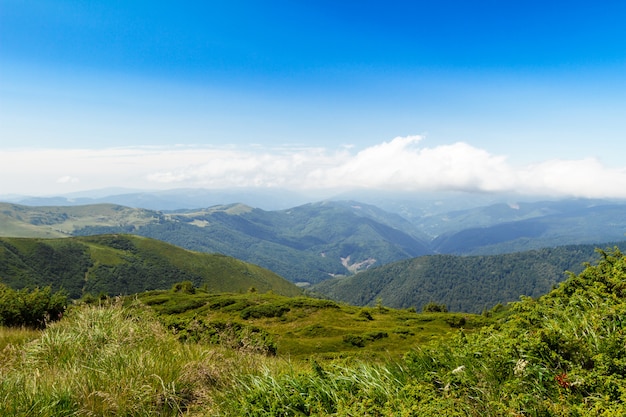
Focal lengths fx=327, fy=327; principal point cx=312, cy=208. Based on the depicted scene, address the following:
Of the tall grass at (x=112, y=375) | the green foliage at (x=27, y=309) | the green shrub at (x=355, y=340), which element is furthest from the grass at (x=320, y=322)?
the tall grass at (x=112, y=375)

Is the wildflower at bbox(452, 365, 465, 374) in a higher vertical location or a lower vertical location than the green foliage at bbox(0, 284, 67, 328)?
higher

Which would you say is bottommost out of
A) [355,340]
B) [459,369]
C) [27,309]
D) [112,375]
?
[355,340]

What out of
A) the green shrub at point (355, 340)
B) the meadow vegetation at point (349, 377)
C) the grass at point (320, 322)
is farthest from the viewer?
the green shrub at point (355, 340)

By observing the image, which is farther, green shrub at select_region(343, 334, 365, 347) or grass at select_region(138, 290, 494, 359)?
green shrub at select_region(343, 334, 365, 347)

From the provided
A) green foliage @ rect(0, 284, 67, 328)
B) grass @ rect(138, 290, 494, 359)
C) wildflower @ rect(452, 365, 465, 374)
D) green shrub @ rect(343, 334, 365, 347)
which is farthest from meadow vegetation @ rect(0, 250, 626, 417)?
green shrub @ rect(343, 334, 365, 347)

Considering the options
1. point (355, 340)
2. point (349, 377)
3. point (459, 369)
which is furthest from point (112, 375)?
point (355, 340)

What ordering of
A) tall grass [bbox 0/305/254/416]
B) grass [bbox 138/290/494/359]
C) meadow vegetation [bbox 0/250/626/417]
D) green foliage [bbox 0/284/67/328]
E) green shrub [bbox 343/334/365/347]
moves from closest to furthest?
meadow vegetation [bbox 0/250/626/417]
tall grass [bbox 0/305/254/416]
green foliage [bbox 0/284/67/328]
grass [bbox 138/290/494/359]
green shrub [bbox 343/334/365/347]

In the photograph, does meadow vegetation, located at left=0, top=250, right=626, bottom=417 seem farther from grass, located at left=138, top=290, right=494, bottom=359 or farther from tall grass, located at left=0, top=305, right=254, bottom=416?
grass, located at left=138, top=290, right=494, bottom=359

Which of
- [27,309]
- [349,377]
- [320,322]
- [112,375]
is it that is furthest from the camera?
[320,322]

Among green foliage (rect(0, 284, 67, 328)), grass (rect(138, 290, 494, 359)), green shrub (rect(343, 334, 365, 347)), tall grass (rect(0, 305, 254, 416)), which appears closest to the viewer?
tall grass (rect(0, 305, 254, 416))

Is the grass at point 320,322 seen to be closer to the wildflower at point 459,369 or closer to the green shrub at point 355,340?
the green shrub at point 355,340

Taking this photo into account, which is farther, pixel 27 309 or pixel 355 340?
pixel 355 340

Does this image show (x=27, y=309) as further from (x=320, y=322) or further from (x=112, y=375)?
(x=320, y=322)

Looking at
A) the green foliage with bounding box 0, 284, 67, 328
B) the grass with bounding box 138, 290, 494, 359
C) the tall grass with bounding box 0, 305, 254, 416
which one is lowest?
the grass with bounding box 138, 290, 494, 359
